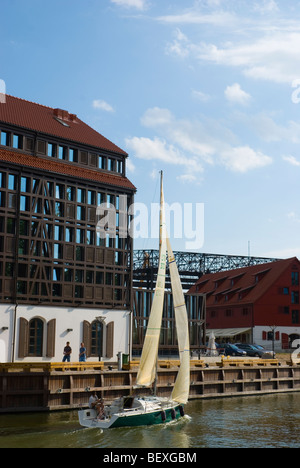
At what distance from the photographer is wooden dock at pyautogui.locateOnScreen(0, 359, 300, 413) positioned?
132 ft

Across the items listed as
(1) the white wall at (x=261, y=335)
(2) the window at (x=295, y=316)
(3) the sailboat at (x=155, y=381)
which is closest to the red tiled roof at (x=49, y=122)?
(3) the sailboat at (x=155, y=381)

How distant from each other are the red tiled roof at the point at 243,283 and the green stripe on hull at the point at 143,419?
62035 millimetres

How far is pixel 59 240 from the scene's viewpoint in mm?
59719

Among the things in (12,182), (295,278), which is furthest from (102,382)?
(295,278)

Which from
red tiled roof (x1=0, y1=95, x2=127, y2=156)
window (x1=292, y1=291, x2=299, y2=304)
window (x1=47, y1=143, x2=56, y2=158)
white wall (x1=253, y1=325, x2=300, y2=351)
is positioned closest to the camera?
red tiled roof (x1=0, y1=95, x2=127, y2=156)

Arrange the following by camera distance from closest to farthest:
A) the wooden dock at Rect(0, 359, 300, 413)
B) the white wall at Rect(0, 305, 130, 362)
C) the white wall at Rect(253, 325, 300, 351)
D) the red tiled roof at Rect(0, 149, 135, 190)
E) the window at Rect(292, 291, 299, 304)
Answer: the wooden dock at Rect(0, 359, 300, 413)
the white wall at Rect(0, 305, 130, 362)
the red tiled roof at Rect(0, 149, 135, 190)
the white wall at Rect(253, 325, 300, 351)
the window at Rect(292, 291, 299, 304)

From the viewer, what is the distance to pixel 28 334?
55.9 meters

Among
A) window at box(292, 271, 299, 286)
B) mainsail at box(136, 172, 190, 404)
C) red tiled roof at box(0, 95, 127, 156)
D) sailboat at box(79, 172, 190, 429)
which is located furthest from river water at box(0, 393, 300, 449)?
window at box(292, 271, 299, 286)

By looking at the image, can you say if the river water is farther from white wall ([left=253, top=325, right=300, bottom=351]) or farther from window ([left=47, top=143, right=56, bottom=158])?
white wall ([left=253, top=325, right=300, bottom=351])

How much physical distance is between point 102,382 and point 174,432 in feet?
40.8

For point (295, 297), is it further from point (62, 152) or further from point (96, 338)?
point (62, 152)

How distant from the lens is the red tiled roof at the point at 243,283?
320 feet

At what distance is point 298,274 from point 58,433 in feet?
239

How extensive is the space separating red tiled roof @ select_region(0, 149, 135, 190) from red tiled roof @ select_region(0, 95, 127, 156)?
10.2 feet
